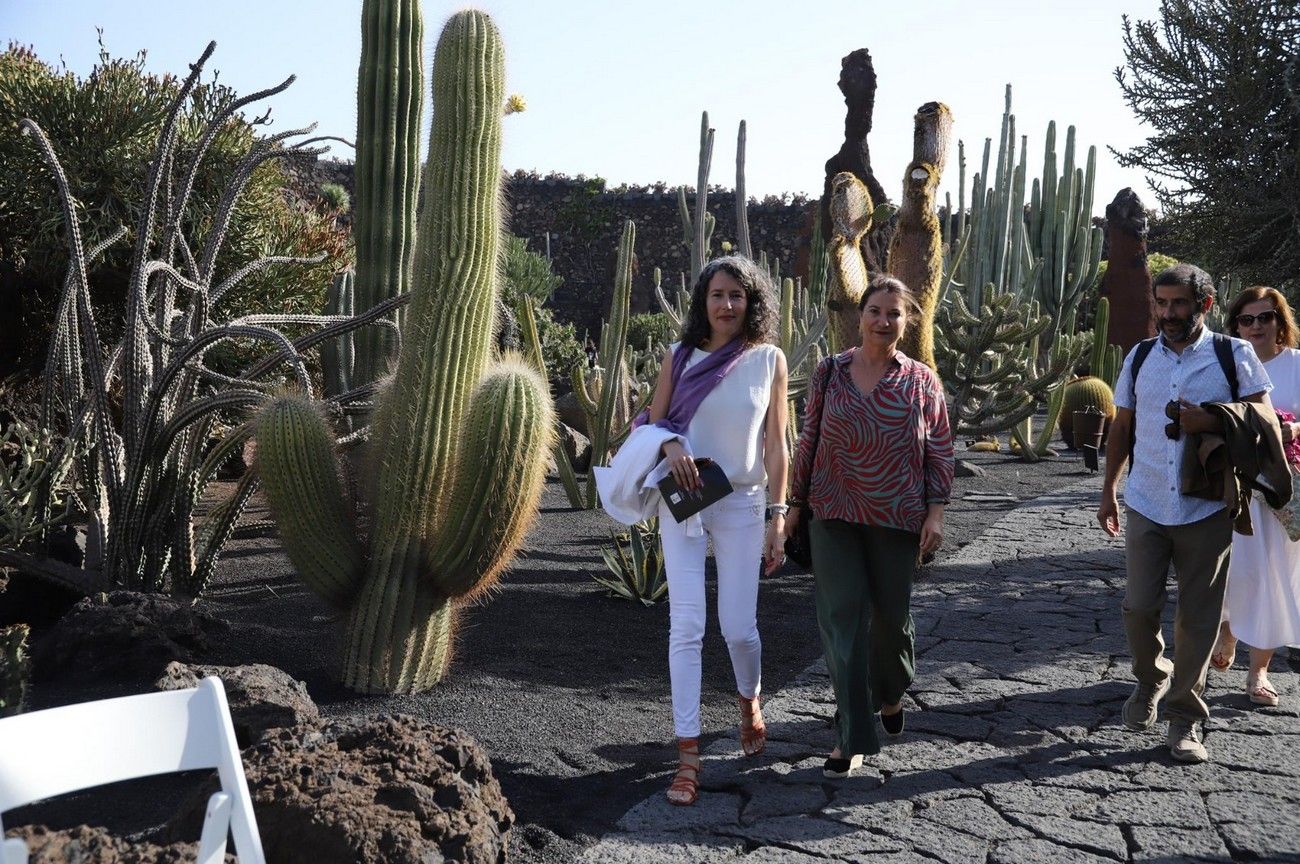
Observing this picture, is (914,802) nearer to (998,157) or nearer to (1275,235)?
(1275,235)

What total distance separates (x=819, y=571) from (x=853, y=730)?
1.57 feet

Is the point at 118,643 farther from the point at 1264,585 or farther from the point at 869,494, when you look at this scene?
the point at 1264,585

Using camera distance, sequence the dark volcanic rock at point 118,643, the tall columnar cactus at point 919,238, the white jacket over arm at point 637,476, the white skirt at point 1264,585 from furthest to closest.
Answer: the tall columnar cactus at point 919,238
the white skirt at point 1264,585
the dark volcanic rock at point 118,643
the white jacket over arm at point 637,476

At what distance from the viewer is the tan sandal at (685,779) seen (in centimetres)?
343

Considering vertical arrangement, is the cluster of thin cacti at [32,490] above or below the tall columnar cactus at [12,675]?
above

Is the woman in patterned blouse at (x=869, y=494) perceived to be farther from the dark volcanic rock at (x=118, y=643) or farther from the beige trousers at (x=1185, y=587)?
the dark volcanic rock at (x=118, y=643)

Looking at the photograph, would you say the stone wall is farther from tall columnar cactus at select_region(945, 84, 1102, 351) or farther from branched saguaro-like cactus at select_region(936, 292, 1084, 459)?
branched saguaro-like cactus at select_region(936, 292, 1084, 459)

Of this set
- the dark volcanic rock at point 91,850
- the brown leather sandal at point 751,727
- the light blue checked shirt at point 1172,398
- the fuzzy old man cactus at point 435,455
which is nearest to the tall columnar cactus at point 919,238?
the light blue checked shirt at point 1172,398

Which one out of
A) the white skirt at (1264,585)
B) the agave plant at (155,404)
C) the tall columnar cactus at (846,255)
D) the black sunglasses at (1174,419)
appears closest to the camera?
the black sunglasses at (1174,419)

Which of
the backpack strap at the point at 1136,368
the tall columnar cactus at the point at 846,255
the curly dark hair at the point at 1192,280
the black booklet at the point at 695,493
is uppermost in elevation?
the tall columnar cactus at the point at 846,255

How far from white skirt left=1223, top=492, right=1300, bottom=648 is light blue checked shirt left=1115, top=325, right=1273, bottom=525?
2.51 feet

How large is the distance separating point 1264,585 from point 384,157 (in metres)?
4.33

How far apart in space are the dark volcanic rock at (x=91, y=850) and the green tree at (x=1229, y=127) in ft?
33.5

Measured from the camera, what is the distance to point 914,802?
11.4 feet
